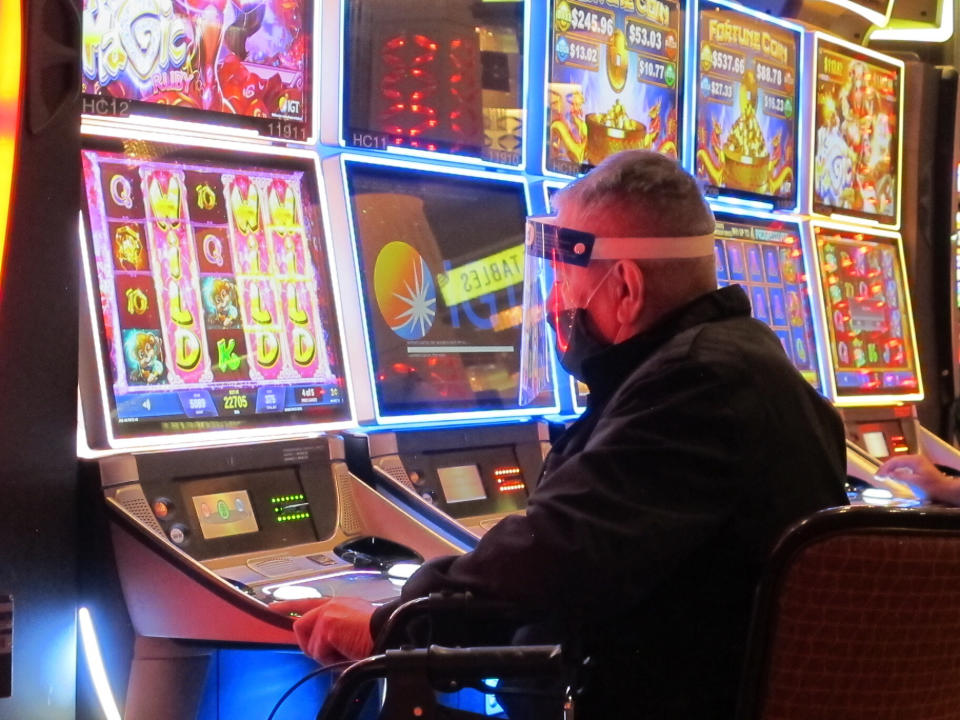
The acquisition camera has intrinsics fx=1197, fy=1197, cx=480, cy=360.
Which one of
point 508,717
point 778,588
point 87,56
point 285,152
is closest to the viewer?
point 778,588

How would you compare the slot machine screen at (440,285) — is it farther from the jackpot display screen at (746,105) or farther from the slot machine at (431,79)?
the jackpot display screen at (746,105)

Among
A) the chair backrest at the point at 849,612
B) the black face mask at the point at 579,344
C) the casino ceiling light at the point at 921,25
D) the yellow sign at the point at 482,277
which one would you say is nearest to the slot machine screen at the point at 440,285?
the yellow sign at the point at 482,277

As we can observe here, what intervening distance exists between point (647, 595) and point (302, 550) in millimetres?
1058

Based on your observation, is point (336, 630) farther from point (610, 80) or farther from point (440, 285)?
point (610, 80)

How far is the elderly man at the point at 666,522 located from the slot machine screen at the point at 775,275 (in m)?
2.43

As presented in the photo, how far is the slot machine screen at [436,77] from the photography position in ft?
10.5

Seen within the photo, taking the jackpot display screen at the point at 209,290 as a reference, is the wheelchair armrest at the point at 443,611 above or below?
below

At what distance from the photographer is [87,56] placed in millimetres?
2609

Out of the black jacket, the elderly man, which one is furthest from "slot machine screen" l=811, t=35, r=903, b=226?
the black jacket

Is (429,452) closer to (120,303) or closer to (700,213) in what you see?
(120,303)

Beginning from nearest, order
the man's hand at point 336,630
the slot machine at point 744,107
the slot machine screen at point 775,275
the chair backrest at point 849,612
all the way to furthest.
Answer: the chair backrest at point 849,612 → the man's hand at point 336,630 → the slot machine at point 744,107 → the slot machine screen at point 775,275

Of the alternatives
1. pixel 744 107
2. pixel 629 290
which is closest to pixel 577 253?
pixel 629 290

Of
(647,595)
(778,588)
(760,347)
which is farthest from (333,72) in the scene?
(778,588)

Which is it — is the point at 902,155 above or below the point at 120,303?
above
